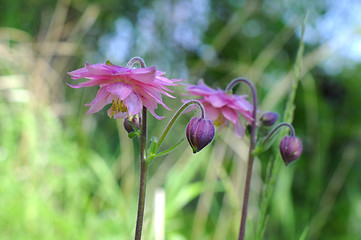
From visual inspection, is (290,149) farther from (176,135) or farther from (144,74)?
(176,135)

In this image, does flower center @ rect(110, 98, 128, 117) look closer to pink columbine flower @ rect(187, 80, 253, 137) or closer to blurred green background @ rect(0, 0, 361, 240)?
pink columbine flower @ rect(187, 80, 253, 137)

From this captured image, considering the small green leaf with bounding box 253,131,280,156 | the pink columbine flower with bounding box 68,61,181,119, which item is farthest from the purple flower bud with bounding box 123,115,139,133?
the small green leaf with bounding box 253,131,280,156

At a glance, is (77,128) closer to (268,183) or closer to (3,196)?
(3,196)

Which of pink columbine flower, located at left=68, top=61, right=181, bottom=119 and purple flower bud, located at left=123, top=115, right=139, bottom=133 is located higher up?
pink columbine flower, located at left=68, top=61, right=181, bottom=119

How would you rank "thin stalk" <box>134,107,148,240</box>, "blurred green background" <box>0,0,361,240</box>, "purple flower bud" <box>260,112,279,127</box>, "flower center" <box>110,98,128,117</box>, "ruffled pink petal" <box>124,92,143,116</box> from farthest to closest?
1. "blurred green background" <box>0,0,361,240</box>
2. "purple flower bud" <box>260,112,279,127</box>
3. "flower center" <box>110,98,128,117</box>
4. "ruffled pink petal" <box>124,92,143,116</box>
5. "thin stalk" <box>134,107,148,240</box>

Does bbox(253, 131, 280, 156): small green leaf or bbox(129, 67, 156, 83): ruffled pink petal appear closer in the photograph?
bbox(129, 67, 156, 83): ruffled pink petal

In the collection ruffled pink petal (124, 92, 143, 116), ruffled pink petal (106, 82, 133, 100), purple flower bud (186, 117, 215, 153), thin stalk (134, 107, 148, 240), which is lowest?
thin stalk (134, 107, 148, 240)

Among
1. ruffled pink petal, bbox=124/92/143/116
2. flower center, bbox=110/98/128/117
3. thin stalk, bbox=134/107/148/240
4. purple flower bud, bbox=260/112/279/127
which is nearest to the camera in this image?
thin stalk, bbox=134/107/148/240
